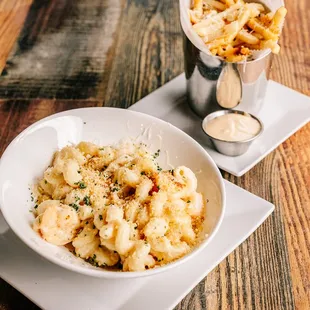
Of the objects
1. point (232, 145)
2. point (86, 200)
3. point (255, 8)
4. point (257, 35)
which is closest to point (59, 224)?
point (86, 200)

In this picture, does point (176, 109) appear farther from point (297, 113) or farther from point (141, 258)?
point (141, 258)

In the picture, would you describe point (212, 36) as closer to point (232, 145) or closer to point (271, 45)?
point (271, 45)

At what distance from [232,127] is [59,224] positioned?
666 mm

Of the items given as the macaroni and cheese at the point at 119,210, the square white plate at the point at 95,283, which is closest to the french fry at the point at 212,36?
the macaroni and cheese at the point at 119,210

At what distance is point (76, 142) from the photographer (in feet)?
4.93

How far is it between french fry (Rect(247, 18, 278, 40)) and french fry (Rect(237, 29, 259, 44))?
0.9 inches

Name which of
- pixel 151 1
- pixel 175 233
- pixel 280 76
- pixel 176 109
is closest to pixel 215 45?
pixel 176 109

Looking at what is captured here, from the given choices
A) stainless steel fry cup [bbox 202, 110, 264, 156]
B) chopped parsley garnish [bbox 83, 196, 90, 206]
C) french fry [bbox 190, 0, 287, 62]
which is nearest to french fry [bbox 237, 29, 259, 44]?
french fry [bbox 190, 0, 287, 62]

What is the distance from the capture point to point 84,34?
2.22 meters

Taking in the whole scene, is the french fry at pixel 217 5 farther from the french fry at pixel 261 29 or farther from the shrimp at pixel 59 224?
the shrimp at pixel 59 224

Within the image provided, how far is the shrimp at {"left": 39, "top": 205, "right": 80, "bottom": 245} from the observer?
1.18 m

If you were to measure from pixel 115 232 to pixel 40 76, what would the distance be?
1.00 meters

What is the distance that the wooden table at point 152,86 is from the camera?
1271 millimetres

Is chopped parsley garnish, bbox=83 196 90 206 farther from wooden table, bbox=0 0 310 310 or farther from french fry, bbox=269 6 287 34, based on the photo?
french fry, bbox=269 6 287 34
